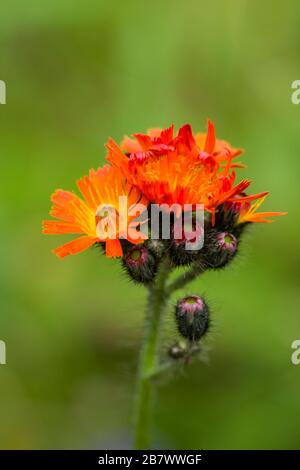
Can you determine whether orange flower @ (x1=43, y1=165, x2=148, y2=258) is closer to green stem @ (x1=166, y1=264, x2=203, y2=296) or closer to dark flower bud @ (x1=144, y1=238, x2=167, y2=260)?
dark flower bud @ (x1=144, y1=238, x2=167, y2=260)

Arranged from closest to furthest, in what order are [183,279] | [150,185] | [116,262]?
[150,185], [183,279], [116,262]


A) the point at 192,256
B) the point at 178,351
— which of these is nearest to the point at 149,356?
the point at 178,351

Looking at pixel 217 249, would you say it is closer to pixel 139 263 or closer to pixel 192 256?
pixel 192 256

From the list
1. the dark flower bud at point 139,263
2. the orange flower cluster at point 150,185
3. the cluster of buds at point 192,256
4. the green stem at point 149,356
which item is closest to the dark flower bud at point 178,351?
the green stem at point 149,356

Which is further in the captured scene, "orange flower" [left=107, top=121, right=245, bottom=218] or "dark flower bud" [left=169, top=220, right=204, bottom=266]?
"dark flower bud" [left=169, top=220, right=204, bottom=266]

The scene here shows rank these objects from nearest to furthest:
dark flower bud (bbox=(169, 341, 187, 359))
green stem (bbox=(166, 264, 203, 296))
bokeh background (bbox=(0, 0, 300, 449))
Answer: green stem (bbox=(166, 264, 203, 296))
dark flower bud (bbox=(169, 341, 187, 359))
bokeh background (bbox=(0, 0, 300, 449))

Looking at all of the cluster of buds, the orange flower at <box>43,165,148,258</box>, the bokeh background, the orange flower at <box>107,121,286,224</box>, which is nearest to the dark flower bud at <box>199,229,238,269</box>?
the cluster of buds
